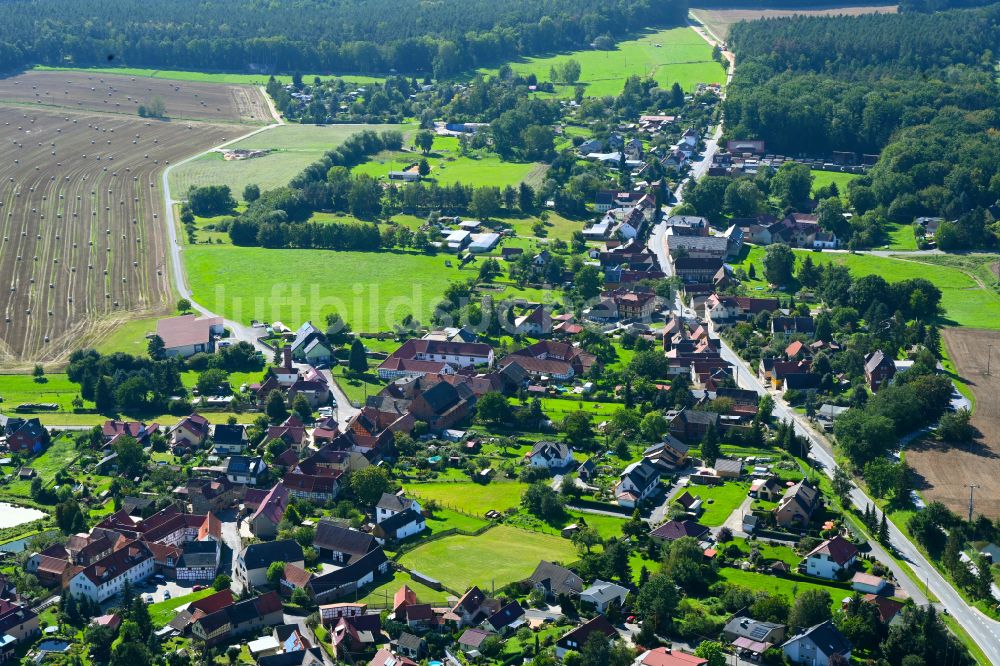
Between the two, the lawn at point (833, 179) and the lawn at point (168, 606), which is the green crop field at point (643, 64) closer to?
the lawn at point (833, 179)

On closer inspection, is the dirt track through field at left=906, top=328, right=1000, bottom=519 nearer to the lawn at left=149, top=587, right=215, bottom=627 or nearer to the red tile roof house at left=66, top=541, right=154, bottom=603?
the lawn at left=149, top=587, right=215, bottom=627

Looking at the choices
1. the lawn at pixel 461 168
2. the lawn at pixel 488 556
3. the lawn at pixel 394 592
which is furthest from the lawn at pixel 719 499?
the lawn at pixel 461 168

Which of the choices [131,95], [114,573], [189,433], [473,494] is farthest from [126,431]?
[131,95]

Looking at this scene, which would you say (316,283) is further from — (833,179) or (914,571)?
(914,571)

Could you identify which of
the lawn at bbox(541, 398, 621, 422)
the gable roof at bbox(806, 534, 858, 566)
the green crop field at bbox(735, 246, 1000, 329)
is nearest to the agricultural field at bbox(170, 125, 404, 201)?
the green crop field at bbox(735, 246, 1000, 329)

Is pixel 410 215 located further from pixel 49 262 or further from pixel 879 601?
pixel 879 601

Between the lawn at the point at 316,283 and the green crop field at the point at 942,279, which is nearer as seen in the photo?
the green crop field at the point at 942,279
